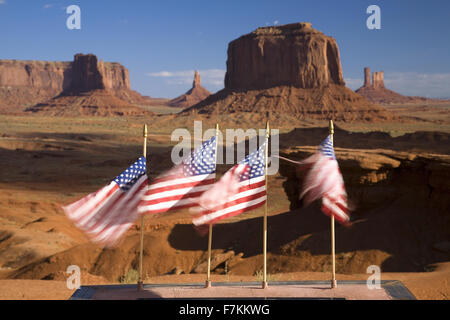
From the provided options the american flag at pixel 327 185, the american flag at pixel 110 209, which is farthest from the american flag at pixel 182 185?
the american flag at pixel 327 185

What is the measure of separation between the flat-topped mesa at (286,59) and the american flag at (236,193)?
9705 cm

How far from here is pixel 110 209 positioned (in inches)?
321

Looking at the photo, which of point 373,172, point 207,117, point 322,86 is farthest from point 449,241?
point 322,86

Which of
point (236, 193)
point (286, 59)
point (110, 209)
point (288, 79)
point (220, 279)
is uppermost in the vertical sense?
point (286, 59)

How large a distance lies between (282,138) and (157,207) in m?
40.6

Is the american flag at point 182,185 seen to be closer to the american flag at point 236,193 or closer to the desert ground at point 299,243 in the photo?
the american flag at point 236,193

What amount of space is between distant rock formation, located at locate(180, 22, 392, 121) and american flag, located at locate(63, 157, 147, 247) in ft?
280

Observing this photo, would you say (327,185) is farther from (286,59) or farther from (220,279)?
(286,59)

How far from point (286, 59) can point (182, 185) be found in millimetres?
100221

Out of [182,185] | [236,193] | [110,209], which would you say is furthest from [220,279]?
[110,209]

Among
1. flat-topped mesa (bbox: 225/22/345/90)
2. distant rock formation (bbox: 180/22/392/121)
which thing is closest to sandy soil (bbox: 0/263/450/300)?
distant rock formation (bbox: 180/22/392/121)

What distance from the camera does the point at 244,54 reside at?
108625mm

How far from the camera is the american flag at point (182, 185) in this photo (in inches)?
328
